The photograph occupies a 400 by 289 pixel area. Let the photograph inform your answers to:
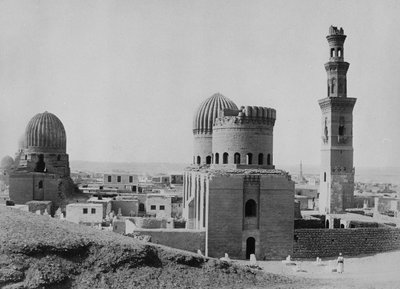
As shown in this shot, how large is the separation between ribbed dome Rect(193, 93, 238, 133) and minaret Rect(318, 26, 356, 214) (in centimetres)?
1169

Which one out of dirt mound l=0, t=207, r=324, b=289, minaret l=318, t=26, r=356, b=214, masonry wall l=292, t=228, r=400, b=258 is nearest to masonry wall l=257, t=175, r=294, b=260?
masonry wall l=292, t=228, r=400, b=258

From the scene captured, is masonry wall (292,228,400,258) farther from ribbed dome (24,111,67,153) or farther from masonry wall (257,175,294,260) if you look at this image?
ribbed dome (24,111,67,153)

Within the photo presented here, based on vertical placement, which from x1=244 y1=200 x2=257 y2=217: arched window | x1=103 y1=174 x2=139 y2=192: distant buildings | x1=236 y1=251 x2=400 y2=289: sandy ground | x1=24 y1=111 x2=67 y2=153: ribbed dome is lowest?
x1=236 y1=251 x2=400 y2=289: sandy ground

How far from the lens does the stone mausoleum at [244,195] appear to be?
81.3 feet

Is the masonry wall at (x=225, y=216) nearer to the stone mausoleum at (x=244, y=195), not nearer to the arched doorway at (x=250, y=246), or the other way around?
the stone mausoleum at (x=244, y=195)

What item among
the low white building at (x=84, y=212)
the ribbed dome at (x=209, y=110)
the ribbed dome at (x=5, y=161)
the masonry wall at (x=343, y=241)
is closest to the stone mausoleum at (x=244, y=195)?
the masonry wall at (x=343, y=241)

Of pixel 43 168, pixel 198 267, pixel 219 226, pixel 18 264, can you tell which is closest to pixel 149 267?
pixel 198 267

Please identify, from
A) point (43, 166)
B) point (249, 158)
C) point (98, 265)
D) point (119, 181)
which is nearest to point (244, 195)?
point (249, 158)

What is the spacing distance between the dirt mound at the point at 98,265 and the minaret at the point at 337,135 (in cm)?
2523

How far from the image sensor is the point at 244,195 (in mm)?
25312

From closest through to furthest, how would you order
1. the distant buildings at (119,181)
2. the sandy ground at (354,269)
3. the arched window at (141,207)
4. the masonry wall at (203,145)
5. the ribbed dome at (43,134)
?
the sandy ground at (354,269), the masonry wall at (203,145), the arched window at (141,207), the ribbed dome at (43,134), the distant buildings at (119,181)

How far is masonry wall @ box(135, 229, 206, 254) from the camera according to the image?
24.4m

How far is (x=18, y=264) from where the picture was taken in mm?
14242

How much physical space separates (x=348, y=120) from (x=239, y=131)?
55.9 ft
